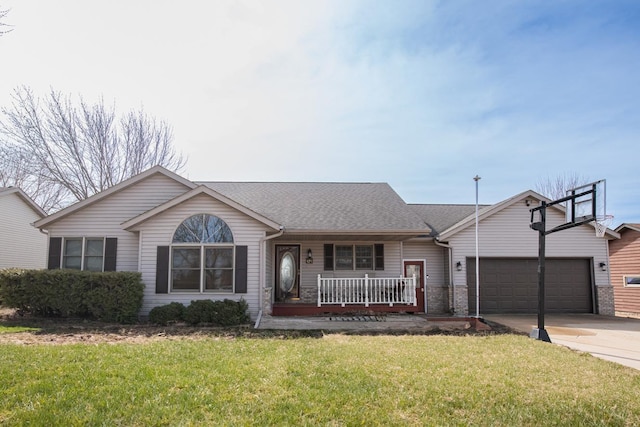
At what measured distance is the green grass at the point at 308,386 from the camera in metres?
4.52

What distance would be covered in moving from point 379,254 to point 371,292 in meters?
2.22

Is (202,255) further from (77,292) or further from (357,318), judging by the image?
(357,318)

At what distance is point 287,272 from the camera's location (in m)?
15.2

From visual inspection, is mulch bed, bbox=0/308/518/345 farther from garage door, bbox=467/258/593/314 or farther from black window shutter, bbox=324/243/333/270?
black window shutter, bbox=324/243/333/270

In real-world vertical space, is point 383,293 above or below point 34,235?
below

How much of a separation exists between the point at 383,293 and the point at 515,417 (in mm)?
9154

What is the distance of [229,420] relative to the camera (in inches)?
172

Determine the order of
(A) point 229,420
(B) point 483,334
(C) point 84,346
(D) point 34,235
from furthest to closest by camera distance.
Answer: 1. (D) point 34,235
2. (B) point 483,334
3. (C) point 84,346
4. (A) point 229,420

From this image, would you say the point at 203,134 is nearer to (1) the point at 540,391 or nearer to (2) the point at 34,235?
(2) the point at 34,235

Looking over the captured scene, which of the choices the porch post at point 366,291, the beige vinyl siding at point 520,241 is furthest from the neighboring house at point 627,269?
the porch post at point 366,291

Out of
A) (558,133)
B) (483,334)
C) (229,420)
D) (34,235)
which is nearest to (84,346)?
(229,420)

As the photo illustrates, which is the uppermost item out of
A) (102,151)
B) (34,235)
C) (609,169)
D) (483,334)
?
(102,151)

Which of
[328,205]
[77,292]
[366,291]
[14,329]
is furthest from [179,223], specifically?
[366,291]

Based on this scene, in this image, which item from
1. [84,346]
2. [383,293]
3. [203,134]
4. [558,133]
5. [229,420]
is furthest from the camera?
[203,134]
